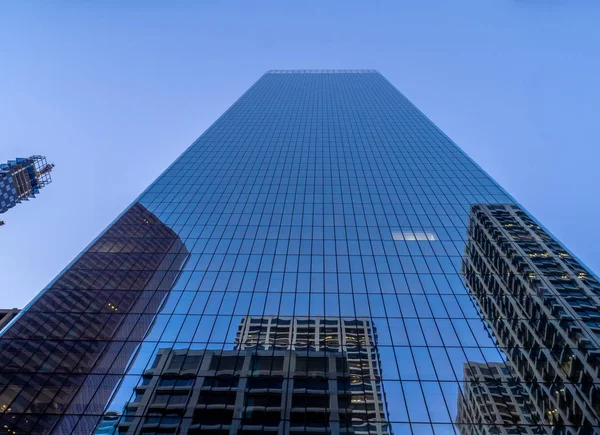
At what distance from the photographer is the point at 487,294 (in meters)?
30.6

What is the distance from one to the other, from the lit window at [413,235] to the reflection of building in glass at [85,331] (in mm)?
21694

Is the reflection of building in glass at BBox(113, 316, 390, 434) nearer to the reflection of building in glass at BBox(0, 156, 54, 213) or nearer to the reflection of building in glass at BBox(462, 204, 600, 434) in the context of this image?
the reflection of building in glass at BBox(462, 204, 600, 434)

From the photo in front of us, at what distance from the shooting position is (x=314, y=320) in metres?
28.3

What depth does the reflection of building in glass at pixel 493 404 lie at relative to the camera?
20.9m

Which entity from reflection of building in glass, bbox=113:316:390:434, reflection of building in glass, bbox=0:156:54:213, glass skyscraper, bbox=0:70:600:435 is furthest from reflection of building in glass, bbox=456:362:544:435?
reflection of building in glass, bbox=0:156:54:213

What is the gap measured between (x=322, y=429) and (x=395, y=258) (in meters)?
18.3

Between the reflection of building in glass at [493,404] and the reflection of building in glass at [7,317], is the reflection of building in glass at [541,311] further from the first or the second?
the reflection of building in glass at [7,317]

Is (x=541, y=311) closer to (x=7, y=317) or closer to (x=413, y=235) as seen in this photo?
(x=413, y=235)

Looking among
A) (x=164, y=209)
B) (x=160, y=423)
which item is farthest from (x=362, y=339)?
(x=164, y=209)

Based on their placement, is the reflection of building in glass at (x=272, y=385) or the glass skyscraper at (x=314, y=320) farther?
the glass skyscraper at (x=314, y=320)

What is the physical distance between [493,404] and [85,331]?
28523 millimetres

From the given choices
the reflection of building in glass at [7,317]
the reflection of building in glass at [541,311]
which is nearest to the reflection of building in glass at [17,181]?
the reflection of building in glass at [7,317]

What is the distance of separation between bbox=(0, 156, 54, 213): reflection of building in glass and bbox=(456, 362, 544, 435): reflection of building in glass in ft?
343

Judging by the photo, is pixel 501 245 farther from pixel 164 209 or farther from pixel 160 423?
pixel 164 209
